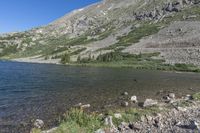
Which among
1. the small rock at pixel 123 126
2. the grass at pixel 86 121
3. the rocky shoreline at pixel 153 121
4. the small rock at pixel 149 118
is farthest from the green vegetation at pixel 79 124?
the small rock at pixel 149 118

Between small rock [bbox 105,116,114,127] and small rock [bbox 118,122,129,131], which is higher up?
small rock [bbox 105,116,114,127]

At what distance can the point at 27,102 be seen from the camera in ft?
121

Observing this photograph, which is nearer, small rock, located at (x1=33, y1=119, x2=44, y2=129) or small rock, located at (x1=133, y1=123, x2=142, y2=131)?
small rock, located at (x1=133, y1=123, x2=142, y2=131)

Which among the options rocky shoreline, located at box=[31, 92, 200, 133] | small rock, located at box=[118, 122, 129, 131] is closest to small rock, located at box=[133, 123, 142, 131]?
Answer: rocky shoreline, located at box=[31, 92, 200, 133]

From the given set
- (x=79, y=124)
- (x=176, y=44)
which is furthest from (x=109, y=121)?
(x=176, y=44)

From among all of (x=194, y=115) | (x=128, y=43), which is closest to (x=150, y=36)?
(x=128, y=43)

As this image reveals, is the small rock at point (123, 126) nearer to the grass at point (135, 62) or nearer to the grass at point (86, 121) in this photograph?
the grass at point (86, 121)

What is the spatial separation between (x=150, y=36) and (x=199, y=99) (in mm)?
159003

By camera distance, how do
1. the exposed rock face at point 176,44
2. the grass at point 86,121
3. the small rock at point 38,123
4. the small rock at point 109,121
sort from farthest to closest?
the exposed rock face at point 176,44 < the small rock at point 38,123 < the small rock at point 109,121 < the grass at point 86,121

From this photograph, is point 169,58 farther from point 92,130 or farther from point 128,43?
point 92,130

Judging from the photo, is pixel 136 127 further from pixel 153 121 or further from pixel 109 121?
pixel 153 121

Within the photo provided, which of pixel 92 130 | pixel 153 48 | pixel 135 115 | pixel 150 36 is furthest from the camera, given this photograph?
pixel 150 36

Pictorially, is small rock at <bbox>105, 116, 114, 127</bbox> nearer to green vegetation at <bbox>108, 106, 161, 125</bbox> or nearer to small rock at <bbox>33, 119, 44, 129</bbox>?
green vegetation at <bbox>108, 106, 161, 125</bbox>

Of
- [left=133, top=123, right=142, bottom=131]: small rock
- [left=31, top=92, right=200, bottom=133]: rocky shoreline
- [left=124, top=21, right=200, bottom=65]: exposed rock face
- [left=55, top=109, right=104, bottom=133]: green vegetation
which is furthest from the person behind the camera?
[left=124, top=21, right=200, bottom=65]: exposed rock face
